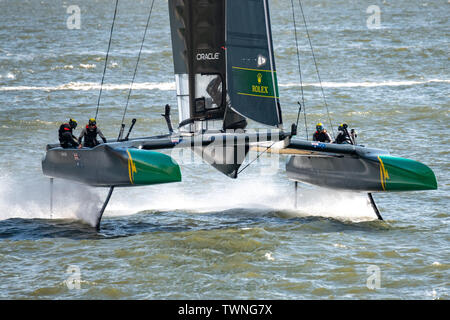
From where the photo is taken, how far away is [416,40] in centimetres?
3188

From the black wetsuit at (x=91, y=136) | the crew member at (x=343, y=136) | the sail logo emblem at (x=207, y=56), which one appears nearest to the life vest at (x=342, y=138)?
the crew member at (x=343, y=136)

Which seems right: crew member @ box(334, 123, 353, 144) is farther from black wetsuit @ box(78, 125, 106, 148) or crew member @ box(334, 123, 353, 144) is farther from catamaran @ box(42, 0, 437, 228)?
black wetsuit @ box(78, 125, 106, 148)

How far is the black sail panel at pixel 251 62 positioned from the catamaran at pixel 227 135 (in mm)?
13

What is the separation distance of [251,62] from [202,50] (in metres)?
1.22

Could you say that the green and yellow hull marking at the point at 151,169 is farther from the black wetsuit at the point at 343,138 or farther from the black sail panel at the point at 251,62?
the black wetsuit at the point at 343,138

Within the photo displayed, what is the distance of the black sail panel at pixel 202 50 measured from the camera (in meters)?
10.2

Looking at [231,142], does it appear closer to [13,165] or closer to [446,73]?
[13,165]

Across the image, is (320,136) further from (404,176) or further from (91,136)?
(91,136)

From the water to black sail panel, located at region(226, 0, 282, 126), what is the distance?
1.58m

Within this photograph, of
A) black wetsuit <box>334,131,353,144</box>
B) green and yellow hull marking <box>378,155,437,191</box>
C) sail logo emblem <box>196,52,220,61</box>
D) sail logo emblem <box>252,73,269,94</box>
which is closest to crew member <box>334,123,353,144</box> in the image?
black wetsuit <box>334,131,353,144</box>

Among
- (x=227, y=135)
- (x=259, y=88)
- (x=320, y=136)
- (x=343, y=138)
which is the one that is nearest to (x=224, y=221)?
(x=227, y=135)

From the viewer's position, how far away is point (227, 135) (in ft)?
29.8

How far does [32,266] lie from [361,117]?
484 inches
